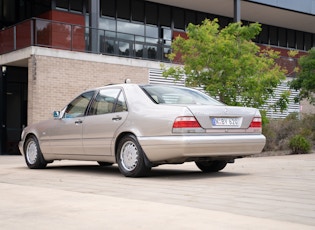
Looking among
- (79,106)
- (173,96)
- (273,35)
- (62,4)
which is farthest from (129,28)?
(173,96)

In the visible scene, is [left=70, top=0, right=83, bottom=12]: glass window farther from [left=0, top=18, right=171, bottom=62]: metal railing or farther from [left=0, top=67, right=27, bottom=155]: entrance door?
[left=0, top=67, right=27, bottom=155]: entrance door

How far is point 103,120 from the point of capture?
8.90 metres

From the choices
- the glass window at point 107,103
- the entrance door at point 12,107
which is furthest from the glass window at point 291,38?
the glass window at point 107,103

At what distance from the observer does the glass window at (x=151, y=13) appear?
24.0 meters

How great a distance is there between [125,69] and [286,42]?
14.7 metres

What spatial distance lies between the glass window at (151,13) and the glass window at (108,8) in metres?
1.78

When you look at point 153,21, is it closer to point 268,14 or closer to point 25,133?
point 268,14

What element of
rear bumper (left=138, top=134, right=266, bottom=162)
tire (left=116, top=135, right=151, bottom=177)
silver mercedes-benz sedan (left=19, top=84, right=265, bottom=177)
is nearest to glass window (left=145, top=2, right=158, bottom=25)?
silver mercedes-benz sedan (left=19, top=84, right=265, bottom=177)

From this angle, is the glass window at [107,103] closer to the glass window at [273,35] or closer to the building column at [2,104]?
the building column at [2,104]

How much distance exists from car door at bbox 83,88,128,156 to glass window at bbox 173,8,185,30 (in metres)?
16.5

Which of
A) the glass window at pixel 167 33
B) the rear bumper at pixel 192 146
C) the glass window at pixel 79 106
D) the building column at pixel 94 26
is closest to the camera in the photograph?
the rear bumper at pixel 192 146

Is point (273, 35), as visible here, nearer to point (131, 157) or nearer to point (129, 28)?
point (129, 28)

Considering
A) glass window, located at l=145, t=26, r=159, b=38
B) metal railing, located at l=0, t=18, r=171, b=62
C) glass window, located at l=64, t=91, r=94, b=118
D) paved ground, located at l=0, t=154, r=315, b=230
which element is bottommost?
paved ground, located at l=0, t=154, r=315, b=230

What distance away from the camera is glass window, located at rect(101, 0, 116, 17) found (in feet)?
74.0
